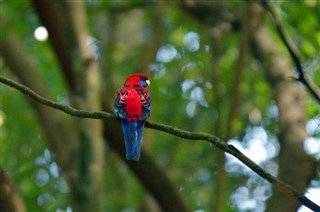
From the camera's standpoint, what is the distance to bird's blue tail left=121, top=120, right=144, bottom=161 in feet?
13.2

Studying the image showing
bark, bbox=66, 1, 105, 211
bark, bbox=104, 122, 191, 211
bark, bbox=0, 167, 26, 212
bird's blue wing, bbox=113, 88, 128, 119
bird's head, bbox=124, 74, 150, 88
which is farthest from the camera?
bark, bbox=104, 122, 191, 211

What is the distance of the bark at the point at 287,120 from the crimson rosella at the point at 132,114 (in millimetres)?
2838

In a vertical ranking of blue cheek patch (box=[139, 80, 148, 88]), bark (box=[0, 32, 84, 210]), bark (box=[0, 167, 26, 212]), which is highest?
bark (box=[0, 32, 84, 210])

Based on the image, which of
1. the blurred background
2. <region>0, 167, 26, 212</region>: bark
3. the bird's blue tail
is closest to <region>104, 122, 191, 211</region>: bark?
the blurred background

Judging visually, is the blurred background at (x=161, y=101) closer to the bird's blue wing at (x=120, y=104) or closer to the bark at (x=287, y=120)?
the bark at (x=287, y=120)

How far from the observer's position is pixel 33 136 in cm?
1089

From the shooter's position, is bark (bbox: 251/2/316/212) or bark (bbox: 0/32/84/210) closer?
bark (bbox: 251/2/316/212)

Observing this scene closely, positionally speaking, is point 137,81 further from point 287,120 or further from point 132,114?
point 287,120

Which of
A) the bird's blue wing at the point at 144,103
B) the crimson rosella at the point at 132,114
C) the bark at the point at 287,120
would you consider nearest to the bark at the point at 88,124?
the bark at the point at 287,120

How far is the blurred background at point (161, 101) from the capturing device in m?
7.39

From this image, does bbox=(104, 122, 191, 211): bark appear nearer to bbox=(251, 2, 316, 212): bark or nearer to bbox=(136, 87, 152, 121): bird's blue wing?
bbox=(251, 2, 316, 212): bark

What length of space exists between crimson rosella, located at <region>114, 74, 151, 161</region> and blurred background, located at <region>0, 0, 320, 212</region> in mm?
2015

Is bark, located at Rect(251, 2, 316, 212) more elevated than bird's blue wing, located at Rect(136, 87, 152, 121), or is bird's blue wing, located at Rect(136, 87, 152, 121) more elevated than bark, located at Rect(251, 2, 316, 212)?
bark, located at Rect(251, 2, 316, 212)

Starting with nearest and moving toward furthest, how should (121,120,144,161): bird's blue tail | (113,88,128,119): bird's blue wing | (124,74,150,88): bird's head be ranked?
(121,120,144,161): bird's blue tail → (113,88,128,119): bird's blue wing → (124,74,150,88): bird's head
